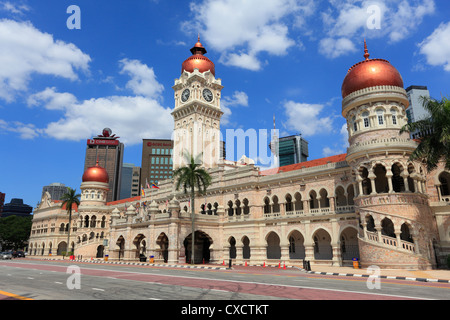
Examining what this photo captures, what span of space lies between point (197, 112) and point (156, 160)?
105392 mm

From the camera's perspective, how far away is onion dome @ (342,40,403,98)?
28845 mm

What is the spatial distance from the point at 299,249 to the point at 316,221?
4.80m

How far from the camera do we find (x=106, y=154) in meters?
166

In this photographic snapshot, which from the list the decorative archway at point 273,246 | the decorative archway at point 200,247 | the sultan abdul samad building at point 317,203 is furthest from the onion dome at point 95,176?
the decorative archway at point 273,246

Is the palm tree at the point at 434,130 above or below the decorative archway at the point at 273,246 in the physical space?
above

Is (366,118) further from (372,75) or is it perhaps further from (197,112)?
(197,112)

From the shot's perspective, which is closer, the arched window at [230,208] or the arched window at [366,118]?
the arched window at [366,118]

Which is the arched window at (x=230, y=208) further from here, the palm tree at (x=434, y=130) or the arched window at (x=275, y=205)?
the palm tree at (x=434, y=130)

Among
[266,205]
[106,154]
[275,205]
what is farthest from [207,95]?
[106,154]

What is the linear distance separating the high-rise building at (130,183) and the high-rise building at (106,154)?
976 cm

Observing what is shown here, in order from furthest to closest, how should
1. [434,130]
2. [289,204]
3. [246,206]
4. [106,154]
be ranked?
[106,154], [246,206], [289,204], [434,130]

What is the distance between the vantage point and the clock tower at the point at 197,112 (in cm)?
5286

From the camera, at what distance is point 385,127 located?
2800cm

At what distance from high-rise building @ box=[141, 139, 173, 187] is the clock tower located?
98067 mm
